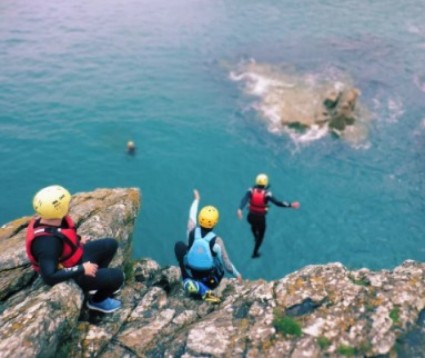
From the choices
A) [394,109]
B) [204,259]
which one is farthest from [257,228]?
[394,109]

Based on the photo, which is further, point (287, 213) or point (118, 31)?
point (118, 31)

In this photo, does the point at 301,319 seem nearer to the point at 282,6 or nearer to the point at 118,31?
the point at 118,31

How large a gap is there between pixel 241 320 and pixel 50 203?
5203 mm

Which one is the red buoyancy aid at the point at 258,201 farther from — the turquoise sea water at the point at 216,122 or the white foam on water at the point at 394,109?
the white foam on water at the point at 394,109

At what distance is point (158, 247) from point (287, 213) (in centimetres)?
770

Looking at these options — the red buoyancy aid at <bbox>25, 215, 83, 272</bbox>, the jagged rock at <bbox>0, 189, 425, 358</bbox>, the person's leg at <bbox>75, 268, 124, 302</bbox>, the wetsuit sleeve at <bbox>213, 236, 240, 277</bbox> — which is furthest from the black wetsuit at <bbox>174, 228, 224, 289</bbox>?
the red buoyancy aid at <bbox>25, 215, 83, 272</bbox>

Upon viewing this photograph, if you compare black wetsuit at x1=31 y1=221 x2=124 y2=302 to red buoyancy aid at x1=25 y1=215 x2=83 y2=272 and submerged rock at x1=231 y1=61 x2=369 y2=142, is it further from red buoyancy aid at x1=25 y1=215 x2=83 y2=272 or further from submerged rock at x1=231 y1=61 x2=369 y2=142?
submerged rock at x1=231 y1=61 x2=369 y2=142

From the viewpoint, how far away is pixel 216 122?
32.5 m

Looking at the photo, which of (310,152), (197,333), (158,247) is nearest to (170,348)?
(197,333)

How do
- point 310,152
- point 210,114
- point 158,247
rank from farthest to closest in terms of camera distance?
point 210,114
point 310,152
point 158,247

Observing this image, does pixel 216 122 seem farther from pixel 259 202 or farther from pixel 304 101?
pixel 259 202

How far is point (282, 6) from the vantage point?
52.8m

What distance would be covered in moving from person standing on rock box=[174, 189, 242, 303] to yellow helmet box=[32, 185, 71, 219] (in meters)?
4.69


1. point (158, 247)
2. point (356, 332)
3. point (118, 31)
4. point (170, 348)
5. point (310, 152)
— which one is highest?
point (118, 31)
